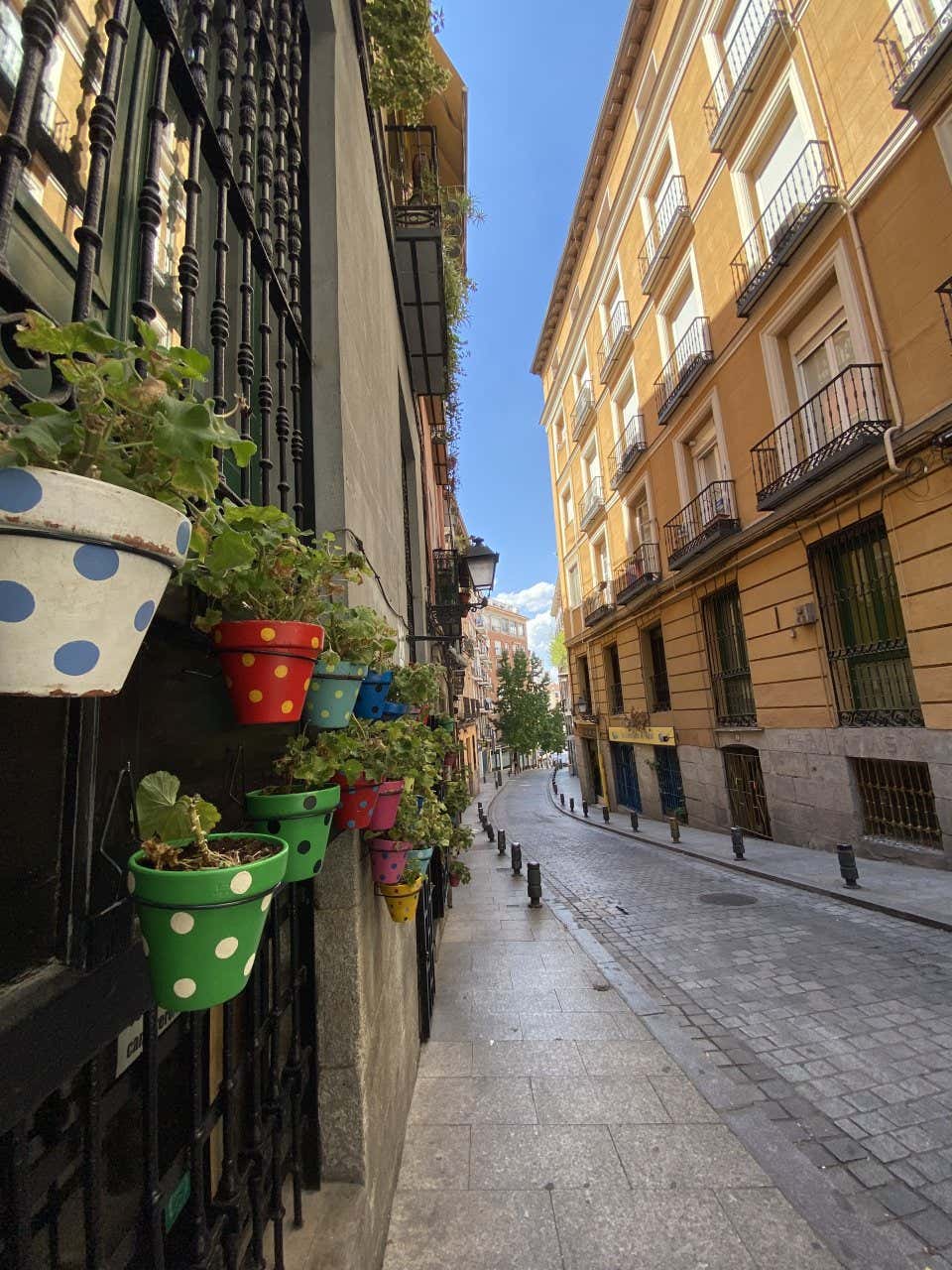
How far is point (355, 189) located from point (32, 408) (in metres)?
3.84

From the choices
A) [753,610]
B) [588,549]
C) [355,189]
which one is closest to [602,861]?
[753,610]

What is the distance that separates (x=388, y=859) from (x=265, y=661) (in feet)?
5.46

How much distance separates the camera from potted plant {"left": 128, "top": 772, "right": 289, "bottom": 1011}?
89 centimetres

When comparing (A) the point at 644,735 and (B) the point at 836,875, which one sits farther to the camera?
(A) the point at 644,735

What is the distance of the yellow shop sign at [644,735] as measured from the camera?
651 inches

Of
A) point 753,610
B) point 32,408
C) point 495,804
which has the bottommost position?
point 495,804

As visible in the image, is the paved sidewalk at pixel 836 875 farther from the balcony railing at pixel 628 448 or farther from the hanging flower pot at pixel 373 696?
the balcony railing at pixel 628 448

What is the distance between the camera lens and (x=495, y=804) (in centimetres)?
3005

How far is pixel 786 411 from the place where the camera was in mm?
11445

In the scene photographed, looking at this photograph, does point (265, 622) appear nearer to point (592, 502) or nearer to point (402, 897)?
point (402, 897)

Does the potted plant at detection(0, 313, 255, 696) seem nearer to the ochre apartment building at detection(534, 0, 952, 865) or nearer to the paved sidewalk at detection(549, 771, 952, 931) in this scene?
the paved sidewalk at detection(549, 771, 952, 931)

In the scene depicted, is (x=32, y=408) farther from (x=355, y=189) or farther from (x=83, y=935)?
(x=355, y=189)

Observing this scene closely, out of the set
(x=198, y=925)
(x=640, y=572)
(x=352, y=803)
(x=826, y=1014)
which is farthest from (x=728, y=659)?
(x=198, y=925)

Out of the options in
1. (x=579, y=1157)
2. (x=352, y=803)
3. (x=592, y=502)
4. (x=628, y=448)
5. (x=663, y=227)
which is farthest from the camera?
(x=592, y=502)
